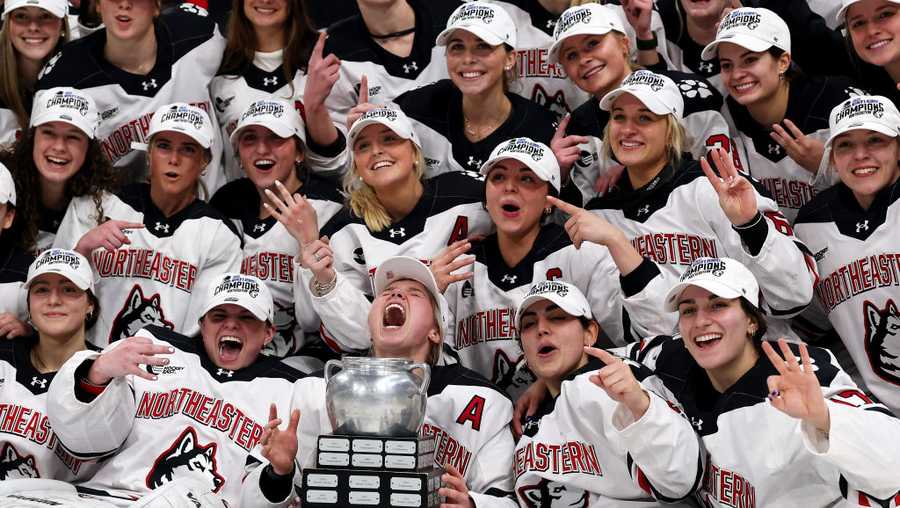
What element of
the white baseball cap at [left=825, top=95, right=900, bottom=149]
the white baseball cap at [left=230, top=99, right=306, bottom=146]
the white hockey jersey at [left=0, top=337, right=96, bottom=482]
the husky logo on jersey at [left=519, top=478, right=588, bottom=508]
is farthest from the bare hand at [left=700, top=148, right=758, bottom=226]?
the white hockey jersey at [left=0, top=337, right=96, bottom=482]

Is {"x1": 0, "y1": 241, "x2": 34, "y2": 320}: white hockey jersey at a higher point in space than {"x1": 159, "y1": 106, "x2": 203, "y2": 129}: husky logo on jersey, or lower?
lower

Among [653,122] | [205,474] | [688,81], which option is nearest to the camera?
[205,474]

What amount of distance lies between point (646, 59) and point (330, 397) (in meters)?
2.86

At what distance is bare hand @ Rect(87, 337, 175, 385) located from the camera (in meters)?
5.20

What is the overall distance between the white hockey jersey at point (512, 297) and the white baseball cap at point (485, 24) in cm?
103

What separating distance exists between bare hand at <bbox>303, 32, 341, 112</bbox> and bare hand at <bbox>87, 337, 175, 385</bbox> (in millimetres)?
1673

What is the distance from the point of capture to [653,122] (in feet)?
19.0

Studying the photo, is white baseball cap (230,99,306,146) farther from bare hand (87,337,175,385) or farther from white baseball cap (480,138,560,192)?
bare hand (87,337,175,385)

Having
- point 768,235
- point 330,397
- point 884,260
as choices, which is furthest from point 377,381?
point 884,260

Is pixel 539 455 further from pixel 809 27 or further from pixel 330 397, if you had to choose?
pixel 809 27

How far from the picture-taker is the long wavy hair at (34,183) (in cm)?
645

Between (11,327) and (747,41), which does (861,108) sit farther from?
(11,327)

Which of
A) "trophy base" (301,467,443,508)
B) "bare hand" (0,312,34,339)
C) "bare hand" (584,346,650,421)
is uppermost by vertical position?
"bare hand" (0,312,34,339)

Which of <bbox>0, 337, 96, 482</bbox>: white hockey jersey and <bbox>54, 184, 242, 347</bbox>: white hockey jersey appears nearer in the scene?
<bbox>0, 337, 96, 482</bbox>: white hockey jersey
